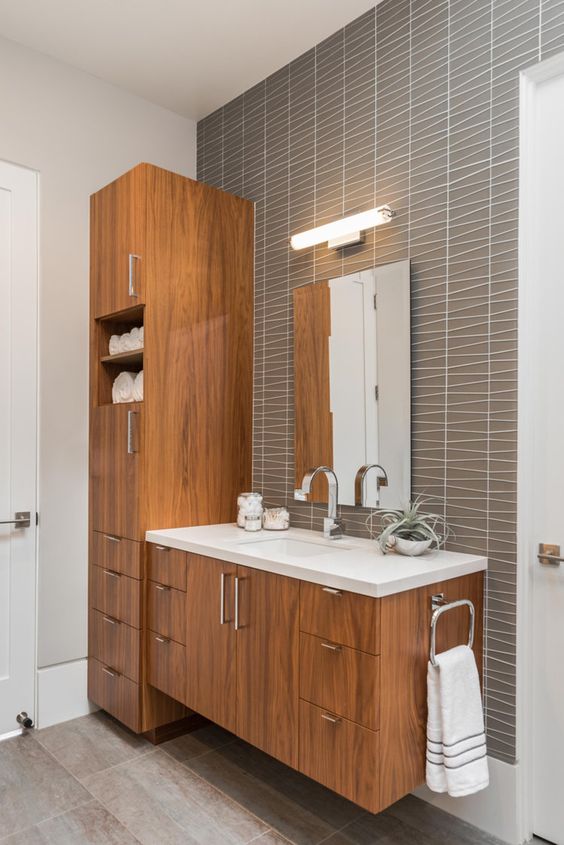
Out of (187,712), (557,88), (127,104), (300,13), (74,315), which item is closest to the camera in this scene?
(557,88)

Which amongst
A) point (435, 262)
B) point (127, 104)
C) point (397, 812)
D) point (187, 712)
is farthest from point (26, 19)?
point (397, 812)

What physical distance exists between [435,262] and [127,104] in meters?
1.81

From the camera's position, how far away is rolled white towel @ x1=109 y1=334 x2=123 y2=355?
8.87 feet

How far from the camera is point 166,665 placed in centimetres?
230

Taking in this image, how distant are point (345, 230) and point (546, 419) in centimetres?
101

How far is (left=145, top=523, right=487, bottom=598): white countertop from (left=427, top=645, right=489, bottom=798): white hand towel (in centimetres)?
25

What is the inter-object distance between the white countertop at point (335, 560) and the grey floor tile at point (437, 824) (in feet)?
2.62

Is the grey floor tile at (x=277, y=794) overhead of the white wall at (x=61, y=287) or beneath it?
beneath

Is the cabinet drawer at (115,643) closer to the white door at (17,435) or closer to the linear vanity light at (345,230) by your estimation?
the white door at (17,435)

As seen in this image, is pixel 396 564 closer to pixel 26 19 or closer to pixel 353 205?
pixel 353 205

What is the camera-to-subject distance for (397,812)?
197cm

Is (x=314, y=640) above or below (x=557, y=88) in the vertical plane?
below

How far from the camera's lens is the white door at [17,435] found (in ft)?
8.28

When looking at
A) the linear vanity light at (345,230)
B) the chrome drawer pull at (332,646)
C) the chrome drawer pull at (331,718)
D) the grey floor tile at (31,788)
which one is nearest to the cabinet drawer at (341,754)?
the chrome drawer pull at (331,718)
